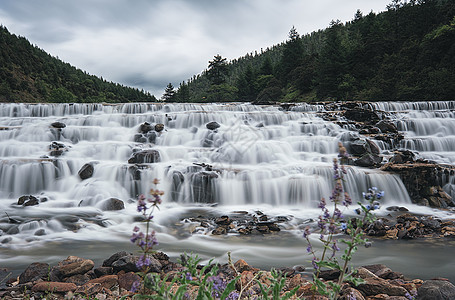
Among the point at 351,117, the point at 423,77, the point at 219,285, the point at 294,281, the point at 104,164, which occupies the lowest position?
the point at 294,281

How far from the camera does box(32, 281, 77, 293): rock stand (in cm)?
332

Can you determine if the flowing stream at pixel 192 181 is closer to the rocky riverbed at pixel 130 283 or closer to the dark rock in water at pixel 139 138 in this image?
the dark rock in water at pixel 139 138

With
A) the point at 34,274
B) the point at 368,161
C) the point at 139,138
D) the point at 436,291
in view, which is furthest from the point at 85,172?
the point at 368,161

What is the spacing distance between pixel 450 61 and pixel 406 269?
3614 centimetres

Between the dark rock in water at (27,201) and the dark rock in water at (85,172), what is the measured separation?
6.10ft

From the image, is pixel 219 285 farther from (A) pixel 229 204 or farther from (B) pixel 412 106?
(B) pixel 412 106

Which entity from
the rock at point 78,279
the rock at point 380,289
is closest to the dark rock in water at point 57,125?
the rock at point 78,279

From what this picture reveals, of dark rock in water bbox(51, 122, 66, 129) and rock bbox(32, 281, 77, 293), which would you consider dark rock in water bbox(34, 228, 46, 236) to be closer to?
rock bbox(32, 281, 77, 293)

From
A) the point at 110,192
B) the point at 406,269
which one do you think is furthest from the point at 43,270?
Answer: the point at 110,192

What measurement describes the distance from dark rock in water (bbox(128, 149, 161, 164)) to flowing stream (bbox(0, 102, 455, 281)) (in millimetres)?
64

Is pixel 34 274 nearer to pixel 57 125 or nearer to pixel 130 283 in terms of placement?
pixel 130 283

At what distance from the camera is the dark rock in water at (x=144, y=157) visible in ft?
40.6

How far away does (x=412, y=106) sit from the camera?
77.0 ft

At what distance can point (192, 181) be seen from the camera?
1054 cm
